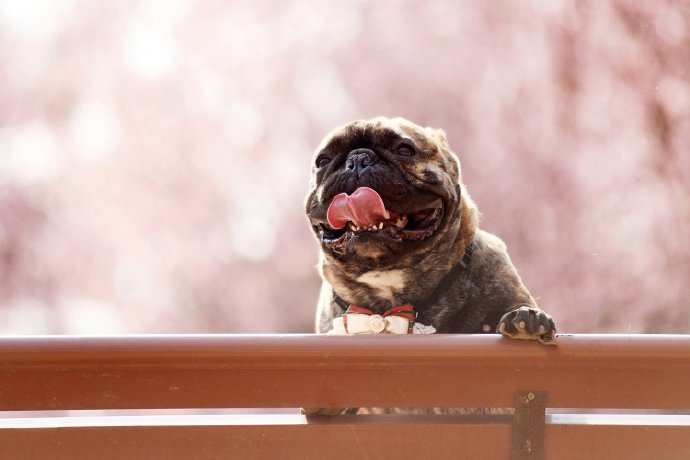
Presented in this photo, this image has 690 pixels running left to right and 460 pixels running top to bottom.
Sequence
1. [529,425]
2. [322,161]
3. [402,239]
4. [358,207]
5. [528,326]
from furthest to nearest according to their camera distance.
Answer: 1. [322,161]
2. [402,239]
3. [358,207]
4. [528,326]
5. [529,425]

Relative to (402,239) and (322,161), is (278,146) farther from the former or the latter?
(402,239)

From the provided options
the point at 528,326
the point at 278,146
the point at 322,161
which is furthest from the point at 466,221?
the point at 278,146

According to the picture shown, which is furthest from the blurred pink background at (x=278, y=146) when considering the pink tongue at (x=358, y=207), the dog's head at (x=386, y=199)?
the pink tongue at (x=358, y=207)

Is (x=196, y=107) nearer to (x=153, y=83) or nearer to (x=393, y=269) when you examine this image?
(x=153, y=83)

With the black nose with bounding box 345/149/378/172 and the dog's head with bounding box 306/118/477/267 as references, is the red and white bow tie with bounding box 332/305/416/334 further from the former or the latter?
the black nose with bounding box 345/149/378/172

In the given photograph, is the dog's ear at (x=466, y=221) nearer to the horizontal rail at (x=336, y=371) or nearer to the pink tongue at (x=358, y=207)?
the pink tongue at (x=358, y=207)

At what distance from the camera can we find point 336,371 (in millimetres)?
1685

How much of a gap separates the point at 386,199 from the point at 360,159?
21 centimetres

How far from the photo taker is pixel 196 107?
4.59m

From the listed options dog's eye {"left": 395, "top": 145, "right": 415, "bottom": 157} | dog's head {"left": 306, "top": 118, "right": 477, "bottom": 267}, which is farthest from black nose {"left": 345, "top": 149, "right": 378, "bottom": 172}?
dog's eye {"left": 395, "top": 145, "right": 415, "bottom": 157}

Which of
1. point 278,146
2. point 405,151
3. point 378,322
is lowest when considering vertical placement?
point 378,322

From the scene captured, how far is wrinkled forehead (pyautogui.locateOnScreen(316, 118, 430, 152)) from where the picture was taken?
3094 mm

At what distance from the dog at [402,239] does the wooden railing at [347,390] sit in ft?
2.99

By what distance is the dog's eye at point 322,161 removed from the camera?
10.5 ft
